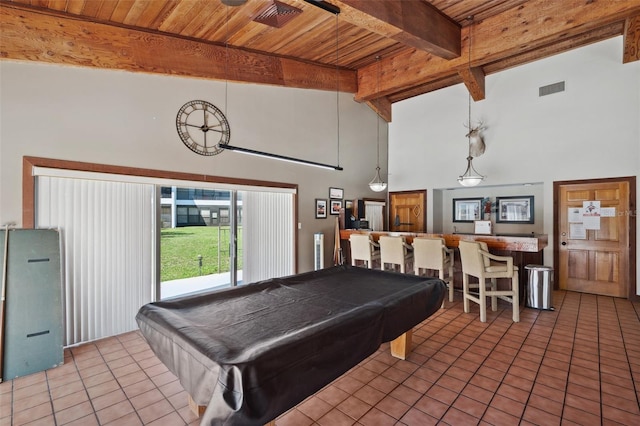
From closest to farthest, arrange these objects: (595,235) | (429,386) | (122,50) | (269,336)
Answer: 1. (269,336)
2. (429,386)
3. (122,50)
4. (595,235)

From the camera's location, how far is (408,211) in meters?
7.54

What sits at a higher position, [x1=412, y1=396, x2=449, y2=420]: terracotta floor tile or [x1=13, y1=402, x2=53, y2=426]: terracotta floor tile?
[x1=412, y1=396, x2=449, y2=420]: terracotta floor tile

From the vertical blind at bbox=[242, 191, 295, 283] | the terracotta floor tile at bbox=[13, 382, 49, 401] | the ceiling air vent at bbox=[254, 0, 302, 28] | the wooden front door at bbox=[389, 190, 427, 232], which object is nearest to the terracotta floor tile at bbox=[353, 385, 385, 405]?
the terracotta floor tile at bbox=[13, 382, 49, 401]

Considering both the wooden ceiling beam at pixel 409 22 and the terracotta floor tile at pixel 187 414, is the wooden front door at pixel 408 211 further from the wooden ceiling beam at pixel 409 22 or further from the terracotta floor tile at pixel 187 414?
the terracotta floor tile at pixel 187 414

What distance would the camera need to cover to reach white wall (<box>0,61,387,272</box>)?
3.03 meters

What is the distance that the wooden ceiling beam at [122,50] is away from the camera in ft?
9.70

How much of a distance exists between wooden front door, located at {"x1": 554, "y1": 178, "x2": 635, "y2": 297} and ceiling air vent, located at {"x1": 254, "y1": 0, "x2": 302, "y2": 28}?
5347 mm

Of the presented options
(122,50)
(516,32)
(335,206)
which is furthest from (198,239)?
(516,32)

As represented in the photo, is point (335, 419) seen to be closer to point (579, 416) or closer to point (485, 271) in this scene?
point (579, 416)

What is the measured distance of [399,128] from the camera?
25.1ft

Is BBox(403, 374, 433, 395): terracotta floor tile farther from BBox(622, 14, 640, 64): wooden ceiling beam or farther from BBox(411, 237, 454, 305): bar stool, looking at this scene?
BBox(622, 14, 640, 64): wooden ceiling beam

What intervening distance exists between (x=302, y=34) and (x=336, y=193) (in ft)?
9.90

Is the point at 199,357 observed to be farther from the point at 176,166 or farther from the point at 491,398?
the point at 176,166

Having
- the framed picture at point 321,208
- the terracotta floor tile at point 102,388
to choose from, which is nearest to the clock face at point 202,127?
the framed picture at point 321,208
